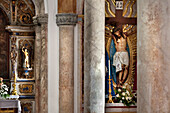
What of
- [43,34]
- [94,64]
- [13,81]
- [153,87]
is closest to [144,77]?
[153,87]

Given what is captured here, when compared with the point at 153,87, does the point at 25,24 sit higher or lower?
higher

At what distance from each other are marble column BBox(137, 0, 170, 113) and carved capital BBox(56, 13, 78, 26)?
309 inches

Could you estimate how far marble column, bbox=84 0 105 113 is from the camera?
7.22 meters

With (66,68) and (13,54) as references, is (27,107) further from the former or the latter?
(66,68)

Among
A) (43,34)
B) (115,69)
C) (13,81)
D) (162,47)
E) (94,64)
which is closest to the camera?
(162,47)

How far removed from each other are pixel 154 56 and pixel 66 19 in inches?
322

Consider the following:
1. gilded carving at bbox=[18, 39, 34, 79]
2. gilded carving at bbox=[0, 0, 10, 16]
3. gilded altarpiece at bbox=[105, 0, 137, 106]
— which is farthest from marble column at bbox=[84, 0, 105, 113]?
gilded carving at bbox=[0, 0, 10, 16]

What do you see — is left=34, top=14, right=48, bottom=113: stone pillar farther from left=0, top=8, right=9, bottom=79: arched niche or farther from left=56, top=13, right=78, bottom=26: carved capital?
left=56, top=13, right=78, bottom=26: carved capital

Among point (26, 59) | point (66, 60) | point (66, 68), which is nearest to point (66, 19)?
point (66, 60)

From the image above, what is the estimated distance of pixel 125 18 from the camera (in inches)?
398

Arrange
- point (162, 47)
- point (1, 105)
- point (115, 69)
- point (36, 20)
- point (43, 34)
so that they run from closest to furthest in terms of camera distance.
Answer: point (162, 47)
point (115, 69)
point (1, 105)
point (43, 34)
point (36, 20)

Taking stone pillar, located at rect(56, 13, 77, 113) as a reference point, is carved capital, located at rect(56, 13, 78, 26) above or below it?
above

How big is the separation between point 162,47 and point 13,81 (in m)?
12.7

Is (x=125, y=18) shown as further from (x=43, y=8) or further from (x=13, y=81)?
(x=13, y=81)
